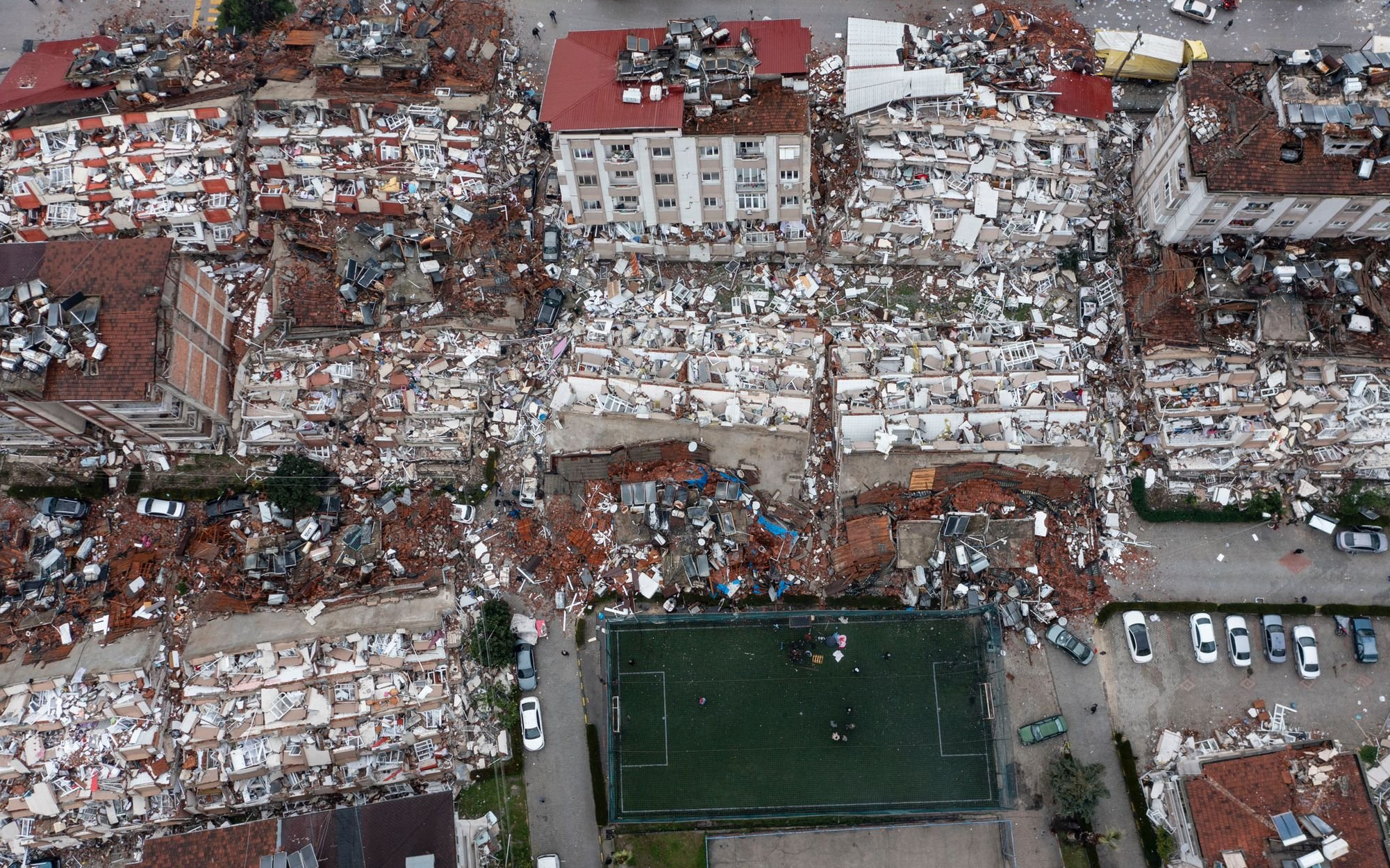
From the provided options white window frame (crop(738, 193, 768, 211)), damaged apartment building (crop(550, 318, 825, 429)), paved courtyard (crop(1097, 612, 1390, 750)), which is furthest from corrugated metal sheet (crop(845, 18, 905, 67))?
paved courtyard (crop(1097, 612, 1390, 750))

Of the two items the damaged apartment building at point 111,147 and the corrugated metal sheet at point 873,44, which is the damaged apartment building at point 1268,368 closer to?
the corrugated metal sheet at point 873,44

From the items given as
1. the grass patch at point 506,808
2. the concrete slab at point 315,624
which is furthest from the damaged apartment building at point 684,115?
the grass patch at point 506,808

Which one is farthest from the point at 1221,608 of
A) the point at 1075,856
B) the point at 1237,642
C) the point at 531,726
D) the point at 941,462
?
the point at 531,726

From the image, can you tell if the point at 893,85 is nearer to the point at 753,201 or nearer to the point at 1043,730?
the point at 753,201

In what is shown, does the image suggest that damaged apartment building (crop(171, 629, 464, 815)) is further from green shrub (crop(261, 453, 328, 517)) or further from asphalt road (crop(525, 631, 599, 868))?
green shrub (crop(261, 453, 328, 517))

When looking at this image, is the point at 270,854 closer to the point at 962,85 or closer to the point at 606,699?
the point at 606,699
